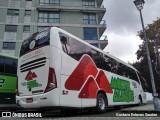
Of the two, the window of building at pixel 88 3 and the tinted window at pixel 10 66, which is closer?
the tinted window at pixel 10 66

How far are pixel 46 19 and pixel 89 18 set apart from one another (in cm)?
733

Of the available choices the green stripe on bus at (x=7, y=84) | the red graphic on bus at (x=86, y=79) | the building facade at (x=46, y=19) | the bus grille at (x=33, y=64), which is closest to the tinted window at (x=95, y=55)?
the red graphic on bus at (x=86, y=79)

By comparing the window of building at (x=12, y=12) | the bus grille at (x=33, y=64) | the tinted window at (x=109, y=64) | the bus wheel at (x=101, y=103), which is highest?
the window of building at (x=12, y=12)

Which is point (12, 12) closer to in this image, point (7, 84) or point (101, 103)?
point (7, 84)

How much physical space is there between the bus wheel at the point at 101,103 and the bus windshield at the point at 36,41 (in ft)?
12.6

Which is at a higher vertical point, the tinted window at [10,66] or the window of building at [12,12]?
the window of building at [12,12]

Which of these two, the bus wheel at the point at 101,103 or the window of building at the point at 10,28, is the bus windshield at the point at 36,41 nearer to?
the bus wheel at the point at 101,103

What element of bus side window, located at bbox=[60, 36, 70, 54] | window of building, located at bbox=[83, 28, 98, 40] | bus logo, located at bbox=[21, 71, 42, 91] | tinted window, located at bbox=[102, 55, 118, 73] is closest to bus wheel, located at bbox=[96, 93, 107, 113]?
tinted window, located at bbox=[102, 55, 118, 73]

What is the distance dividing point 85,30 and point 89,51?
24.7 meters

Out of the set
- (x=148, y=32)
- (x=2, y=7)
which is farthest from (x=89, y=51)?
(x=2, y=7)

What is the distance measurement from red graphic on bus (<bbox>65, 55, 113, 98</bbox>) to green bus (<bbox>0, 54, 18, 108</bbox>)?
481cm

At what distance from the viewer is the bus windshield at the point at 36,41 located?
8560 millimetres

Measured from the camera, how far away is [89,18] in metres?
35.8

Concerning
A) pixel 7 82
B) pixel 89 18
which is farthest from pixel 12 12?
pixel 7 82
